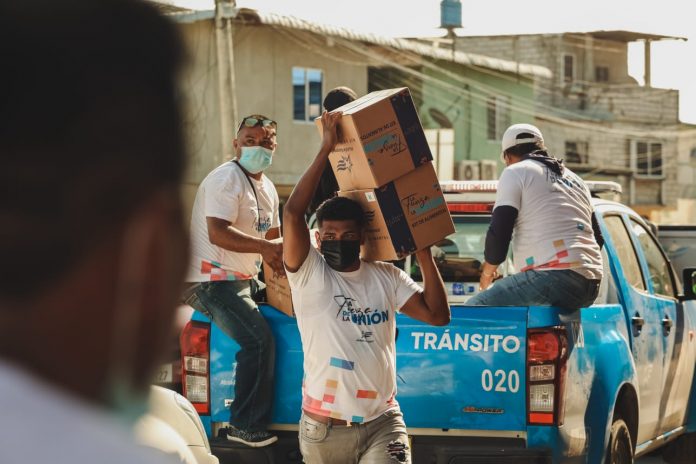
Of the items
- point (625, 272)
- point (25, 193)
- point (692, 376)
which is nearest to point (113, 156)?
point (25, 193)

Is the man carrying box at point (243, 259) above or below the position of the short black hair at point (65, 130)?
below

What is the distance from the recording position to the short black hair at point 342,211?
500 centimetres

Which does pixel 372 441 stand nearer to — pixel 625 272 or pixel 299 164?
pixel 625 272

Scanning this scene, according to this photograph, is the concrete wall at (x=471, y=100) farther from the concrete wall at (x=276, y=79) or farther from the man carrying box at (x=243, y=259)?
the man carrying box at (x=243, y=259)

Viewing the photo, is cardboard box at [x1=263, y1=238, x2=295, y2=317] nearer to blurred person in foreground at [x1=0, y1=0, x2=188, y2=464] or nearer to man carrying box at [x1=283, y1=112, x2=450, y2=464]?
man carrying box at [x1=283, y1=112, x2=450, y2=464]

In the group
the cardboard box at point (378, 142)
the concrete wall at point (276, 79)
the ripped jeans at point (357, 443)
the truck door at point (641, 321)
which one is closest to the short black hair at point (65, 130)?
the ripped jeans at point (357, 443)

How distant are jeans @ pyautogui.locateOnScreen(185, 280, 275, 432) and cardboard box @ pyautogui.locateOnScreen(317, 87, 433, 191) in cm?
87

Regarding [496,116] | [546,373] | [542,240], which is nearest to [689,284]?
[542,240]

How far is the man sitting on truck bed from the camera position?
19.8 feet

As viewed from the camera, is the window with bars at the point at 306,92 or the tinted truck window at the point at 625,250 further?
the window with bars at the point at 306,92

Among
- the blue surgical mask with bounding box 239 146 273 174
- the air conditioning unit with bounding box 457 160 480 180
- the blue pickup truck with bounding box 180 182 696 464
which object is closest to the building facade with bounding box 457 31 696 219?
the air conditioning unit with bounding box 457 160 480 180

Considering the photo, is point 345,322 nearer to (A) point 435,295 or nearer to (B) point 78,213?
(A) point 435,295

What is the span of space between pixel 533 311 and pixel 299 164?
27.3 m

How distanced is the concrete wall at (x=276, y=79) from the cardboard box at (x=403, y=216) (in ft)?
78.5
